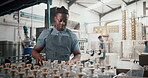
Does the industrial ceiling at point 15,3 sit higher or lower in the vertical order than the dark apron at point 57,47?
higher

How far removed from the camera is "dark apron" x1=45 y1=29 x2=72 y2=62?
1756 mm

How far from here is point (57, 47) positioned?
176cm

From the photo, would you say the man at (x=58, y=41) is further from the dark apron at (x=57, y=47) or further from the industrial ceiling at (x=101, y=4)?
the industrial ceiling at (x=101, y=4)

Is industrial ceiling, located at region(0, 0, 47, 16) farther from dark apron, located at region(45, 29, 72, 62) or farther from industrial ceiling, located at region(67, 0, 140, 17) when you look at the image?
industrial ceiling, located at region(67, 0, 140, 17)

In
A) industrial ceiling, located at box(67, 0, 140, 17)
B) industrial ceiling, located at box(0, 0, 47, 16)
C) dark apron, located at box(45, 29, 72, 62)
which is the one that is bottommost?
dark apron, located at box(45, 29, 72, 62)

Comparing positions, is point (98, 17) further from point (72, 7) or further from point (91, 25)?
point (72, 7)

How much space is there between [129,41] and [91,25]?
11.8ft

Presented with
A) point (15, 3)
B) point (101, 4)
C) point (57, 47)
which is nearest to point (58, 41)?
point (57, 47)

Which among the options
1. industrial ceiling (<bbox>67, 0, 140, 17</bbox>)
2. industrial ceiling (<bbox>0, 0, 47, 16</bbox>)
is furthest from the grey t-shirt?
industrial ceiling (<bbox>67, 0, 140, 17</bbox>)

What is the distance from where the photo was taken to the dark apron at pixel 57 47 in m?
1.76

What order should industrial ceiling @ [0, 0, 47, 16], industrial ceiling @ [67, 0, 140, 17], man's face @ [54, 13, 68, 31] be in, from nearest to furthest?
1. man's face @ [54, 13, 68, 31]
2. industrial ceiling @ [0, 0, 47, 16]
3. industrial ceiling @ [67, 0, 140, 17]

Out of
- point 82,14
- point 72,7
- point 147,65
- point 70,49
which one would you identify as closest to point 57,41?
point 70,49

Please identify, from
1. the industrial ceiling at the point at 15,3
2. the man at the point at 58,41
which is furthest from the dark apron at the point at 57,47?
the industrial ceiling at the point at 15,3

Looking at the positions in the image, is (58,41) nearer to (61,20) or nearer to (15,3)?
(61,20)
